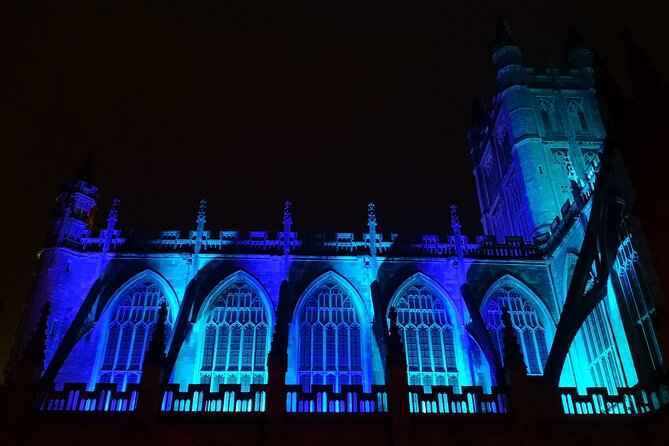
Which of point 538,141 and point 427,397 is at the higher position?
point 538,141

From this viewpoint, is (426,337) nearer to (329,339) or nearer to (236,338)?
(329,339)

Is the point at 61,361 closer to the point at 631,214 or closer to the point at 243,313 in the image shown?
the point at 243,313

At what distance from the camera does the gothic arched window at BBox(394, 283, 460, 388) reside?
→ 25359 mm

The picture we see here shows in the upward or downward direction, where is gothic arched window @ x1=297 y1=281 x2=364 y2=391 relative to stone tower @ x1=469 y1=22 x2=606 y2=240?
downward

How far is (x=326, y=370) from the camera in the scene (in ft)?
82.6

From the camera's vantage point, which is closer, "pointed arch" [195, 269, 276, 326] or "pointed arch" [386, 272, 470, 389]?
"pointed arch" [386, 272, 470, 389]

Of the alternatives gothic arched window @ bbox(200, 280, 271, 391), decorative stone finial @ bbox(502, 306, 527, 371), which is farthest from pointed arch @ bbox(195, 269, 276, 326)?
decorative stone finial @ bbox(502, 306, 527, 371)

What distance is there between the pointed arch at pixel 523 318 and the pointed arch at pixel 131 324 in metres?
13.8

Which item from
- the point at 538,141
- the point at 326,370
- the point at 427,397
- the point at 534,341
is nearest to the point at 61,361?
the point at 326,370

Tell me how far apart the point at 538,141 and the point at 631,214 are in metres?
15.6

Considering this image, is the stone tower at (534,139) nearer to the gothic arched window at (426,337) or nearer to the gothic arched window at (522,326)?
the gothic arched window at (522,326)

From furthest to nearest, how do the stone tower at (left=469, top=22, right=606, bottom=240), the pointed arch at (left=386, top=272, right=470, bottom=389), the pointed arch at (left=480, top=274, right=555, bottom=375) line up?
1. the stone tower at (left=469, top=22, right=606, bottom=240)
2. the pointed arch at (left=480, top=274, right=555, bottom=375)
3. the pointed arch at (left=386, top=272, right=470, bottom=389)

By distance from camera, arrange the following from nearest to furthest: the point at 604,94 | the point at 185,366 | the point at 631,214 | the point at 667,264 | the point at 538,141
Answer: the point at 667,264
the point at 631,214
the point at 604,94
the point at 185,366
the point at 538,141

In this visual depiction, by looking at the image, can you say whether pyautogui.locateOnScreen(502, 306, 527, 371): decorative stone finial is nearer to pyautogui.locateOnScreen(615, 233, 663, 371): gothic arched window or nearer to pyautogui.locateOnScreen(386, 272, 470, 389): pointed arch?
pyautogui.locateOnScreen(615, 233, 663, 371): gothic arched window
